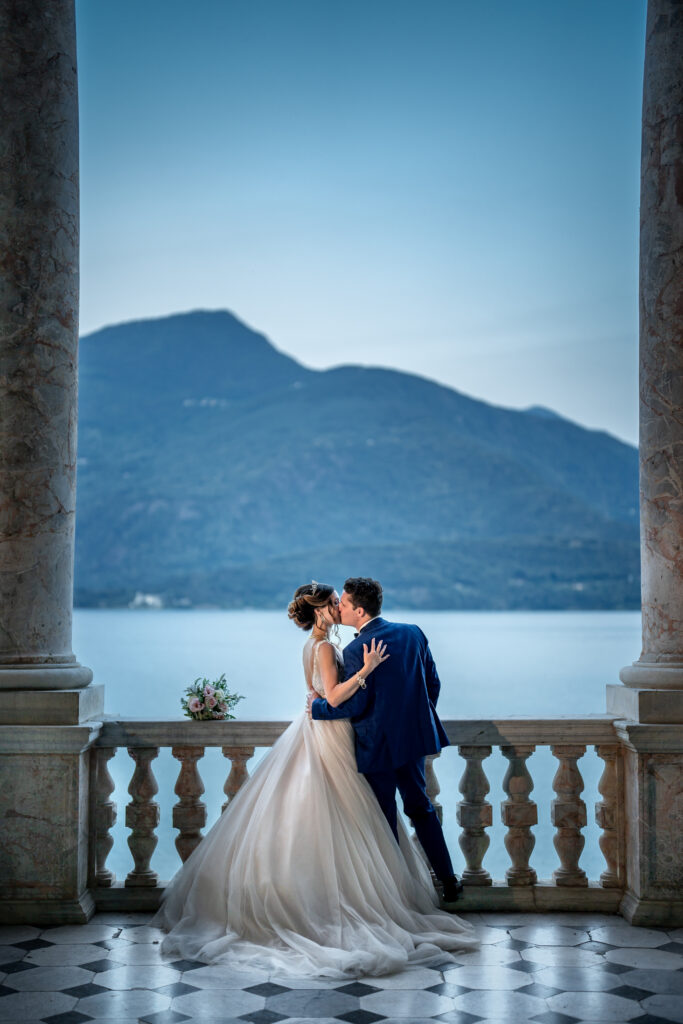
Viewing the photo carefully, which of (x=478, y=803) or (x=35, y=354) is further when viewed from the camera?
(x=478, y=803)

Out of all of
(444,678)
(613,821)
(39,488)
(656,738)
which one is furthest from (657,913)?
(444,678)

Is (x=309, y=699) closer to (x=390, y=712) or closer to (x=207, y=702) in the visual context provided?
(x=390, y=712)

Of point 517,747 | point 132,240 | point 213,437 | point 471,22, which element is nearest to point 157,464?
point 213,437

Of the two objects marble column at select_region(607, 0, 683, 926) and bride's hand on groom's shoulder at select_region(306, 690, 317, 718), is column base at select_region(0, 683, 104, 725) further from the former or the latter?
marble column at select_region(607, 0, 683, 926)

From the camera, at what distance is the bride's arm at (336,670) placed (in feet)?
16.9

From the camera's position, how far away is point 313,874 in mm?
5000

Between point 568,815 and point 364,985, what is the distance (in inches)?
66.7

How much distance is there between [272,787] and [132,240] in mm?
162636

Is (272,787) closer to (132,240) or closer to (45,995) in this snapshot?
(45,995)

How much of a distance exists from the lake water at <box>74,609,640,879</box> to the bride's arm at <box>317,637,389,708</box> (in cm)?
1502

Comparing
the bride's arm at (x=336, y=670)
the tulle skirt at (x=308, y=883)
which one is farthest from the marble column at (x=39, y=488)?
the bride's arm at (x=336, y=670)

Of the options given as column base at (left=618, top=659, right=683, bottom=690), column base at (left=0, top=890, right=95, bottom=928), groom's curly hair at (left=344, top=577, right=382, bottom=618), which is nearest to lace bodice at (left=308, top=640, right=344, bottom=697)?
groom's curly hair at (left=344, top=577, right=382, bottom=618)

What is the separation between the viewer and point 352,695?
525 cm

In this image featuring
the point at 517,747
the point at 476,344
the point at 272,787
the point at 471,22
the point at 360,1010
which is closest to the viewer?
the point at 360,1010
